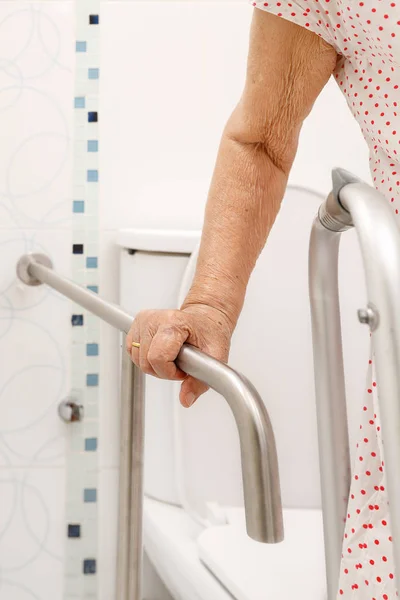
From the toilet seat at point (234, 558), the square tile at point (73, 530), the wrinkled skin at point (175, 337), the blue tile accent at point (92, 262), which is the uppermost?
the blue tile accent at point (92, 262)

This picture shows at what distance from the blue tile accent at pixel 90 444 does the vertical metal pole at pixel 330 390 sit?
2.43 feet

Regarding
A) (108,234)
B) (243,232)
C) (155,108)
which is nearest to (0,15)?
(155,108)

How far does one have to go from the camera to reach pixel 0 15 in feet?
4.27

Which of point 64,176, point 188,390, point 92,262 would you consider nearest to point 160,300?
point 92,262

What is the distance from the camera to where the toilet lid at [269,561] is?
2.78 ft

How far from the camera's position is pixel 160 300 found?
1221 mm

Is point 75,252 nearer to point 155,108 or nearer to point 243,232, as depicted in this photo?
point 155,108

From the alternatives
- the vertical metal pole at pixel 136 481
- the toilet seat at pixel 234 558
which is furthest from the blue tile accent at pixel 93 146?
the vertical metal pole at pixel 136 481

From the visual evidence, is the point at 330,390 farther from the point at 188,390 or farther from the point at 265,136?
the point at 265,136

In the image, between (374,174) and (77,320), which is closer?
(374,174)

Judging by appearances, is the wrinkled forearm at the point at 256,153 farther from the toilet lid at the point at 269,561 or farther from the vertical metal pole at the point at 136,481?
the toilet lid at the point at 269,561

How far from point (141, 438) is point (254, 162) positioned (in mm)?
284

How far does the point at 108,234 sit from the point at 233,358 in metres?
0.31

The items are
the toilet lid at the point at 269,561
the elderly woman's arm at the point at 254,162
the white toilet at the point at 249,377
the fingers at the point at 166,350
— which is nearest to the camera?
the fingers at the point at 166,350
